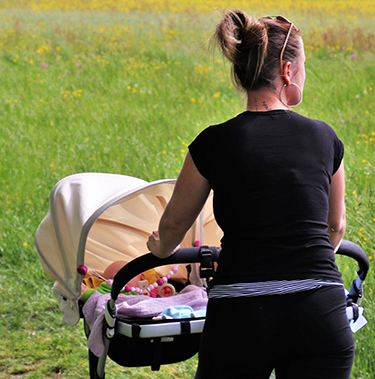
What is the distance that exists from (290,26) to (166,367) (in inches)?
85.8

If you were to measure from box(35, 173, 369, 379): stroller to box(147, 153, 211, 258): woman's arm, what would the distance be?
0.30m

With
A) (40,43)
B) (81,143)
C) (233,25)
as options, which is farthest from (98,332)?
(40,43)

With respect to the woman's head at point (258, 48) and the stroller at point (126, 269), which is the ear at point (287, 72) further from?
Result: the stroller at point (126, 269)

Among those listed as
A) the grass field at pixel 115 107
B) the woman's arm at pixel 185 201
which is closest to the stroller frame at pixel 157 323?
the woman's arm at pixel 185 201

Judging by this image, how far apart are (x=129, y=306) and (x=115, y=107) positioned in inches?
215

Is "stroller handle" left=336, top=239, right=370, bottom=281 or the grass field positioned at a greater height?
"stroller handle" left=336, top=239, right=370, bottom=281

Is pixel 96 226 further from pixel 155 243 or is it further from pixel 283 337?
pixel 283 337

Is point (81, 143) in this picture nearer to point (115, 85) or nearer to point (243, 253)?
point (115, 85)

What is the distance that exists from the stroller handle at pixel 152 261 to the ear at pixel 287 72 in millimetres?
725

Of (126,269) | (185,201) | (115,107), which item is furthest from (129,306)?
(115,107)

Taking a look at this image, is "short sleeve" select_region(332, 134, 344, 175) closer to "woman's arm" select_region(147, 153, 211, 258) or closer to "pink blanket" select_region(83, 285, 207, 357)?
"woman's arm" select_region(147, 153, 211, 258)

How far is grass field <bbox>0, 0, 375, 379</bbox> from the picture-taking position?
396cm

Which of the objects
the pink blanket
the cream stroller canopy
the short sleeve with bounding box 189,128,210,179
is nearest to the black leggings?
the short sleeve with bounding box 189,128,210,179

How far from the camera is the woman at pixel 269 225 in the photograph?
172 cm
